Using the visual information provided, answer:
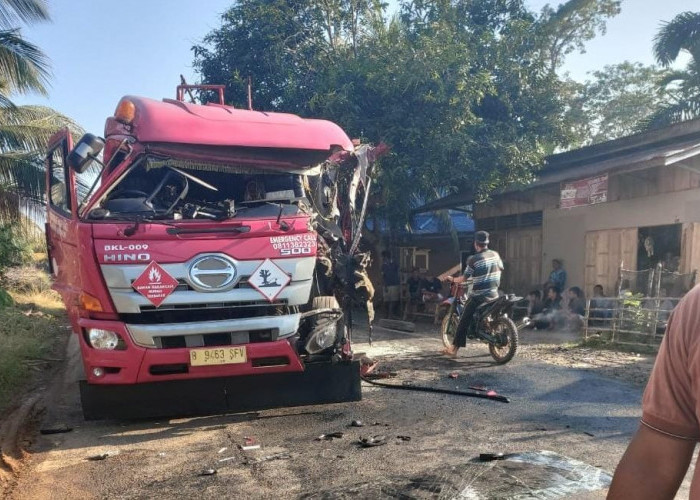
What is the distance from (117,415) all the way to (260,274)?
1670 millimetres

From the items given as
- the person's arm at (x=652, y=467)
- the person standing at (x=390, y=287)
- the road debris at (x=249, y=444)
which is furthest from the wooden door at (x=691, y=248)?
the person's arm at (x=652, y=467)

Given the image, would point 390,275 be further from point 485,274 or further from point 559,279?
point 485,274

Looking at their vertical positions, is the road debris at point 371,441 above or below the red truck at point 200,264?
below

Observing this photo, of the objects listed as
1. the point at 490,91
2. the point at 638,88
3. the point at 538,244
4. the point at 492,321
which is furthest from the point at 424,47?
the point at 638,88

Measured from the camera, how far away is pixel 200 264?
179 inches

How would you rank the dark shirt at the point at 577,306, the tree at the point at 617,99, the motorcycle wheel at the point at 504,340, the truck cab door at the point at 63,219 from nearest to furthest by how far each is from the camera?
the truck cab door at the point at 63,219 → the motorcycle wheel at the point at 504,340 → the dark shirt at the point at 577,306 → the tree at the point at 617,99

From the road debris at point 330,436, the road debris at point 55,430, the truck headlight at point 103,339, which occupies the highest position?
the truck headlight at point 103,339

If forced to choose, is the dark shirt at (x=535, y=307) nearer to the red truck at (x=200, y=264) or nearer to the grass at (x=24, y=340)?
the red truck at (x=200, y=264)

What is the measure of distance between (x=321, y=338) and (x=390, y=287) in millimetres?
9564

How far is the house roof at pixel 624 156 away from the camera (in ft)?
31.0

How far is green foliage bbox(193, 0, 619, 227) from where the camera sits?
11938 mm

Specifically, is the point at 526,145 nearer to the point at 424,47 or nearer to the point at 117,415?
the point at 424,47

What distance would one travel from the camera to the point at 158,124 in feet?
15.8

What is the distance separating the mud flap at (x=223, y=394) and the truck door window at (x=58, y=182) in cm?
168
